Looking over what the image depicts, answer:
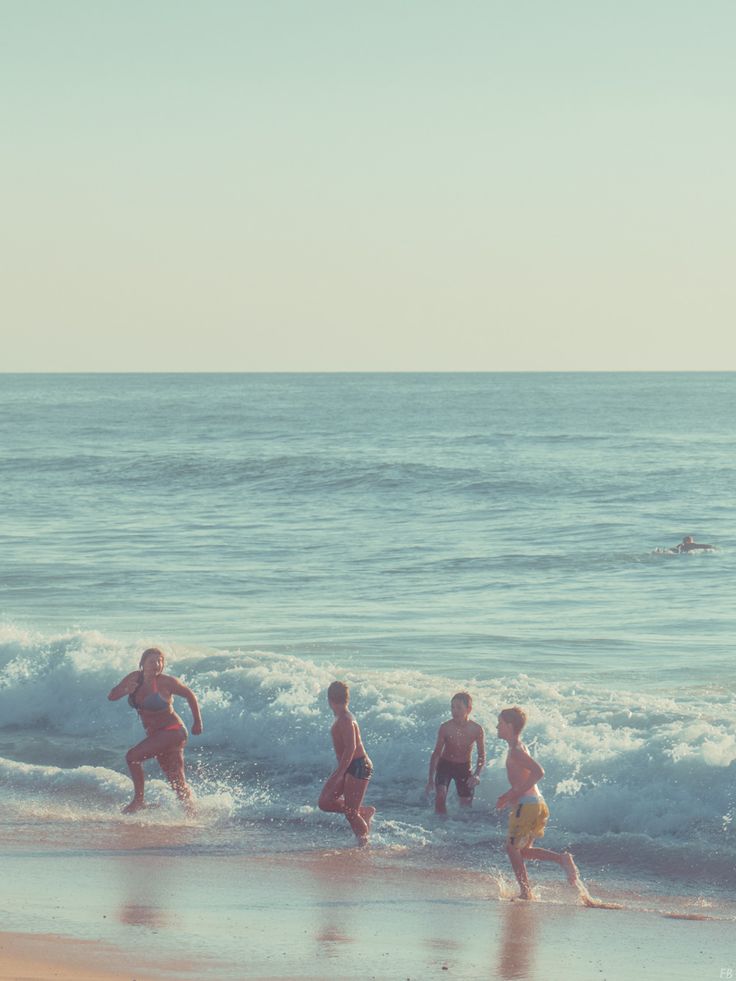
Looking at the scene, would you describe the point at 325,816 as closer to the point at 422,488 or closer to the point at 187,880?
the point at 187,880

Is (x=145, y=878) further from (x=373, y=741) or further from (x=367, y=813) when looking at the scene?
(x=373, y=741)

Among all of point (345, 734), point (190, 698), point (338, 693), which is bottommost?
point (345, 734)

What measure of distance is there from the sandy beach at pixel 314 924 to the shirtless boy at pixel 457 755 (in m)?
1.03

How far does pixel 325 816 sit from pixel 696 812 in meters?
3.16

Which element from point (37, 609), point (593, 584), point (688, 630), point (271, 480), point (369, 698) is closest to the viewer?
point (369, 698)

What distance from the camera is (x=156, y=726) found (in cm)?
1197

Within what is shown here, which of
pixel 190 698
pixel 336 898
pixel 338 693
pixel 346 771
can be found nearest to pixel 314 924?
pixel 336 898

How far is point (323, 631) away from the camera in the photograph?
19.3 metres

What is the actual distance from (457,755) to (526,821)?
2.02 meters

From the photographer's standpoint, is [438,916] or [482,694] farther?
[482,694]

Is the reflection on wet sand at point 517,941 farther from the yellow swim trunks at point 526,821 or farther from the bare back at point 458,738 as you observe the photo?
the bare back at point 458,738

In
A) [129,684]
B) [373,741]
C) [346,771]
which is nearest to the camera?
[346,771]

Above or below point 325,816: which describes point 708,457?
above

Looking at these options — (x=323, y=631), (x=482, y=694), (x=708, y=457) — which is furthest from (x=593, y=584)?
(x=708, y=457)
